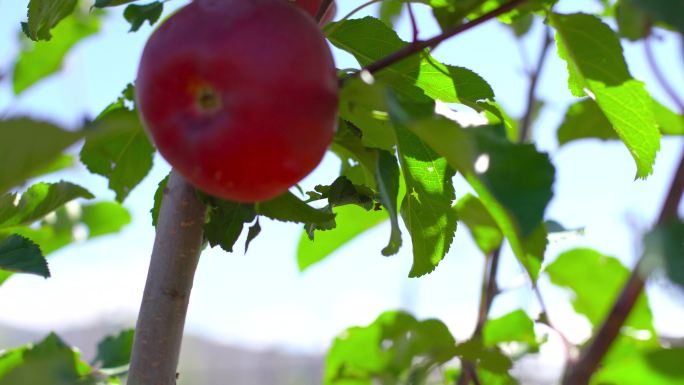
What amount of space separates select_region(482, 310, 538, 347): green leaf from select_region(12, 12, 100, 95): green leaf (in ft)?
3.65

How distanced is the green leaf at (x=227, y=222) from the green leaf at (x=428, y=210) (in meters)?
0.14

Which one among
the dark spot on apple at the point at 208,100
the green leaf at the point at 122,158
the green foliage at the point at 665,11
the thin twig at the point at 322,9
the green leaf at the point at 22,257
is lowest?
the green leaf at the point at 22,257

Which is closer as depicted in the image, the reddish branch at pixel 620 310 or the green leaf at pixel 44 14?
the reddish branch at pixel 620 310

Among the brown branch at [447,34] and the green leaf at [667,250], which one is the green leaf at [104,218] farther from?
the green leaf at [667,250]

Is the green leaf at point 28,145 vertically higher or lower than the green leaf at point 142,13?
lower

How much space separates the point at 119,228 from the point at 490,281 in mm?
624

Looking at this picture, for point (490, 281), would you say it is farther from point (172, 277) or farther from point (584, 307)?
point (172, 277)

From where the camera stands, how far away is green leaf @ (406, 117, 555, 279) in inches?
17.1

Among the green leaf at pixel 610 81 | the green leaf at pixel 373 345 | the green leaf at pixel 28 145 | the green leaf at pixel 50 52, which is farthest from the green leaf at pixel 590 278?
the green leaf at pixel 50 52

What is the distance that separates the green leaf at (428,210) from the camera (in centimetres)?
68

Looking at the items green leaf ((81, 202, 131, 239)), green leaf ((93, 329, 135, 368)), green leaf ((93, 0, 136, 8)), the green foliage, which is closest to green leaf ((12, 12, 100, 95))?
green leaf ((81, 202, 131, 239))

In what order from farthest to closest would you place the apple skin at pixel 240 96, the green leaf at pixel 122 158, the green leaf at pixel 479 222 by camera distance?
the green leaf at pixel 479 222 < the green leaf at pixel 122 158 < the apple skin at pixel 240 96

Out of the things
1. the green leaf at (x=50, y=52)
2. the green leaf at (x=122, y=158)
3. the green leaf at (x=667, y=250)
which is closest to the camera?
the green leaf at (x=667, y=250)

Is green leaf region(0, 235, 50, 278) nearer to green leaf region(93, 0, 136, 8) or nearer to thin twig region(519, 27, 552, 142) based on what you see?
green leaf region(93, 0, 136, 8)
